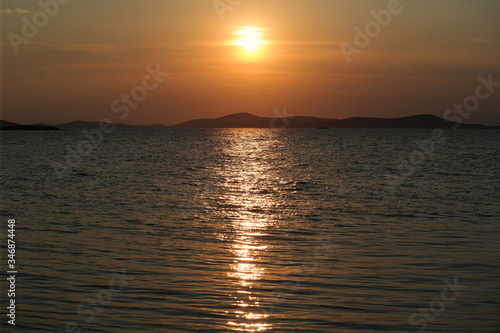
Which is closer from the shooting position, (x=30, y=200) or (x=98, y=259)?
(x=98, y=259)

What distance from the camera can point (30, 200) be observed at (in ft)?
105

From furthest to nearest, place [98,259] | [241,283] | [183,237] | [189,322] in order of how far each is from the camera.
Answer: [183,237] → [98,259] → [241,283] → [189,322]

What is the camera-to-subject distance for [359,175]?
2079 inches

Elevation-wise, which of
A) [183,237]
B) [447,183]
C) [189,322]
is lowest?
[189,322]

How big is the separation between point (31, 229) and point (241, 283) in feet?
36.7

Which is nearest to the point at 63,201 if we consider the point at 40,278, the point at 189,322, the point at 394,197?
the point at 40,278

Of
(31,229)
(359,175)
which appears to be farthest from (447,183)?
(31,229)

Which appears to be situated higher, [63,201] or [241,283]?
[63,201]

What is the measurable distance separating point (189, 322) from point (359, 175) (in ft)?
138

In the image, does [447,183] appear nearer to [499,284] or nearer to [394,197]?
[394,197]

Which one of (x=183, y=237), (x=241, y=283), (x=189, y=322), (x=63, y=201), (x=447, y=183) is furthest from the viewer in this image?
(x=447, y=183)

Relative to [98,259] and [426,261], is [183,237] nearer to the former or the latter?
[98,259]

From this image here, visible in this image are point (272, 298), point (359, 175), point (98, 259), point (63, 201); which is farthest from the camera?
point (359, 175)

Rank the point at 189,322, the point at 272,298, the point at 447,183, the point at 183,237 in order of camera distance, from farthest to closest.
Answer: the point at 447,183
the point at 183,237
the point at 272,298
the point at 189,322
